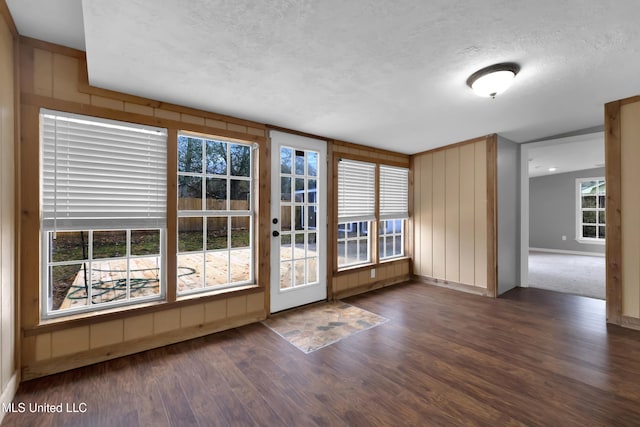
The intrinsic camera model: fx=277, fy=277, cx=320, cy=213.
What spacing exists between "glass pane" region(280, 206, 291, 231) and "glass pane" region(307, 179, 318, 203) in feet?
1.23

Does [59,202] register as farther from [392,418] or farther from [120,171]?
[392,418]

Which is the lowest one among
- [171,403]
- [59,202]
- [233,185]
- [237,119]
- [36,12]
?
[171,403]

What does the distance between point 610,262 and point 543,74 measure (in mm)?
2315

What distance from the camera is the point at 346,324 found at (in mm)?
3113

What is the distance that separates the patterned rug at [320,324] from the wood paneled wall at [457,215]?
192 centimetres

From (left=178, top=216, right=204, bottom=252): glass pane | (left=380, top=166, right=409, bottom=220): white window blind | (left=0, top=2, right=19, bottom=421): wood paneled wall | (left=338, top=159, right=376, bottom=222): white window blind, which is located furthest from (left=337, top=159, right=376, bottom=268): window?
(left=0, top=2, right=19, bottom=421): wood paneled wall

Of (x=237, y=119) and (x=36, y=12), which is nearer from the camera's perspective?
(x=36, y=12)

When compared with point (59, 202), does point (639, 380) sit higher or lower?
lower

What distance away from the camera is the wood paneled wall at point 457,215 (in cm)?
409

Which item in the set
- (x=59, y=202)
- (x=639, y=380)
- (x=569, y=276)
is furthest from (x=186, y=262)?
(x=569, y=276)

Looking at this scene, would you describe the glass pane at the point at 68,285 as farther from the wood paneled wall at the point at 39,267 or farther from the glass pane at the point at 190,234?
the glass pane at the point at 190,234

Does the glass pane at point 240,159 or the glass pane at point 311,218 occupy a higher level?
the glass pane at point 240,159

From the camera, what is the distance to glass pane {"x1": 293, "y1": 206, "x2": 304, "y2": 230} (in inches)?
146

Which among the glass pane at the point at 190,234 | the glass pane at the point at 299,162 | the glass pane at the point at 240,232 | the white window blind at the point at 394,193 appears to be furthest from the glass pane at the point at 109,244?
the white window blind at the point at 394,193
